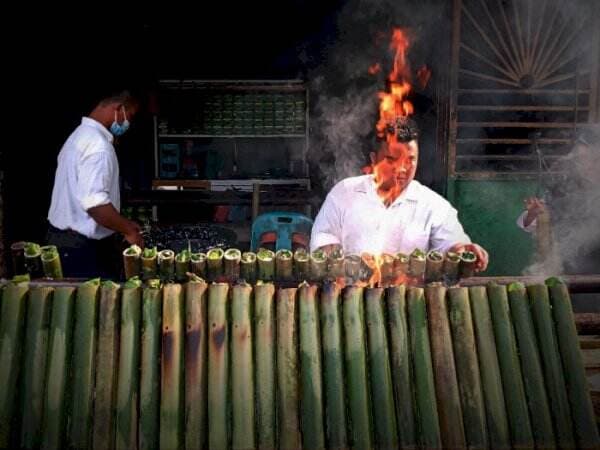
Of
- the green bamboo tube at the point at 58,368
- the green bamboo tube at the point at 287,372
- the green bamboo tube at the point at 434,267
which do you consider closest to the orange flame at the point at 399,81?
the green bamboo tube at the point at 434,267

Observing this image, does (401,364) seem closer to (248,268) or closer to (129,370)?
(248,268)

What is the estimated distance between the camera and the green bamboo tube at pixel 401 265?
2.59m

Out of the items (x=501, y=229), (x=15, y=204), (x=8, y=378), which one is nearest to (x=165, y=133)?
(x=15, y=204)

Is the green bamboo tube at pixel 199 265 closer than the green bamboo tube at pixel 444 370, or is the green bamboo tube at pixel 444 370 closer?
the green bamboo tube at pixel 444 370

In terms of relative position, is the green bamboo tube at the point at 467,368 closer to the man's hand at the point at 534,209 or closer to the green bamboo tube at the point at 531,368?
the green bamboo tube at the point at 531,368

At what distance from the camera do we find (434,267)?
261 centimetres

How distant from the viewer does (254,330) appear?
2129 millimetres

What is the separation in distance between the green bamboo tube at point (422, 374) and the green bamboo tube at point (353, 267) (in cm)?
43

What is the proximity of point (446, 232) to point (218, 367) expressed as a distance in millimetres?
2311

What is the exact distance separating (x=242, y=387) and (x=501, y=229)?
15.3ft

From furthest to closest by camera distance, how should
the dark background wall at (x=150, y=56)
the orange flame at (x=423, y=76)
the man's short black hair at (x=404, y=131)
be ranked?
the orange flame at (x=423, y=76)
the dark background wall at (x=150, y=56)
the man's short black hair at (x=404, y=131)

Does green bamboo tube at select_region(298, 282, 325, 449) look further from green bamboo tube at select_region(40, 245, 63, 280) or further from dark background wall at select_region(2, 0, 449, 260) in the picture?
dark background wall at select_region(2, 0, 449, 260)

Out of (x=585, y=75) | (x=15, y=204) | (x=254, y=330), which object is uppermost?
(x=585, y=75)

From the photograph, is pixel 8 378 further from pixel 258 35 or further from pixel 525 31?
pixel 258 35
